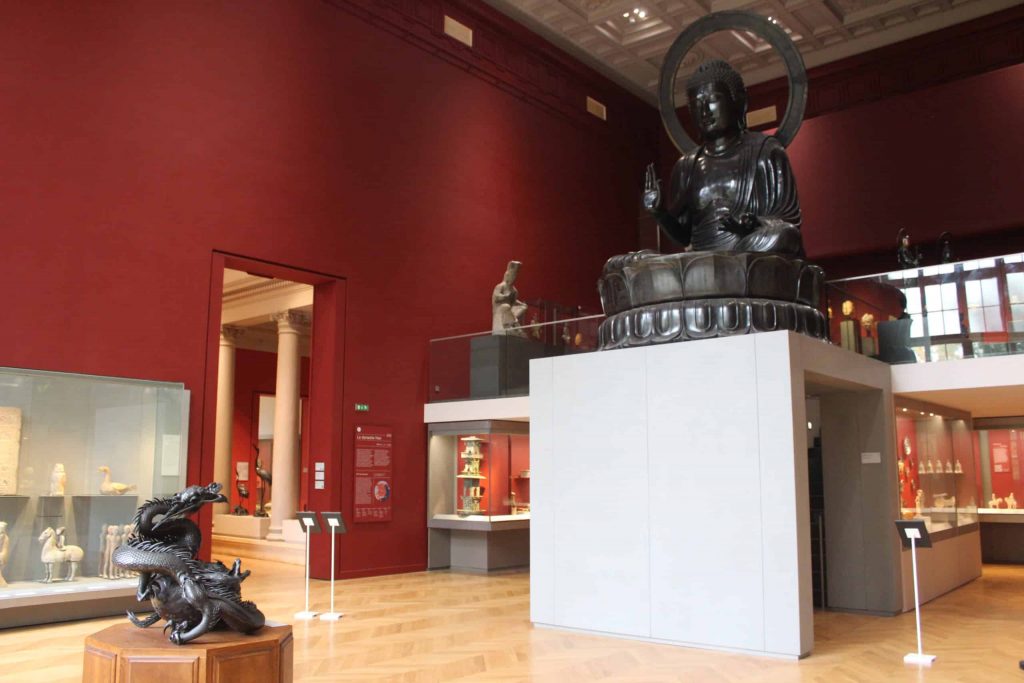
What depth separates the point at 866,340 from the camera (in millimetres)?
8430

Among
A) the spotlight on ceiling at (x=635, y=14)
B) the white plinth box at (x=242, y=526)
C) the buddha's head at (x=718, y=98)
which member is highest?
the spotlight on ceiling at (x=635, y=14)

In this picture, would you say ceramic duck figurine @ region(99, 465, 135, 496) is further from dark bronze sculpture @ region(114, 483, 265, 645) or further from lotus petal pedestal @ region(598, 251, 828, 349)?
lotus petal pedestal @ region(598, 251, 828, 349)

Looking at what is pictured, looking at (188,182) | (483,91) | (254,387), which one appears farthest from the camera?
(254,387)

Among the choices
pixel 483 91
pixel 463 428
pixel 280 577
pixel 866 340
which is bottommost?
pixel 280 577


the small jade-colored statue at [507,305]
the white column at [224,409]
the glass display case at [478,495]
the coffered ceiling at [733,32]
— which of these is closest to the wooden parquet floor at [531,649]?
the glass display case at [478,495]

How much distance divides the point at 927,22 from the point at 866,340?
26.5ft

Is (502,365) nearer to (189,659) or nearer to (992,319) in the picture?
(992,319)

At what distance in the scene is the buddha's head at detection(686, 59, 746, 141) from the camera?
26.4ft

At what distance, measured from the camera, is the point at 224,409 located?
15141 mm

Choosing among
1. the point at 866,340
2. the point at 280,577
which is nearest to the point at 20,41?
the point at 280,577

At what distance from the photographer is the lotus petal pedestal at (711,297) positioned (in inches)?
265

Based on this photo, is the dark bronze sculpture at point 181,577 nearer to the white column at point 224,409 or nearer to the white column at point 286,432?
the white column at point 286,432

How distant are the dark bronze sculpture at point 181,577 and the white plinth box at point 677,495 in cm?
317

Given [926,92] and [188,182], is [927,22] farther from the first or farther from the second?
[188,182]
